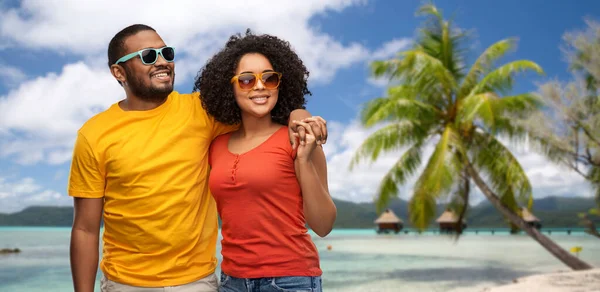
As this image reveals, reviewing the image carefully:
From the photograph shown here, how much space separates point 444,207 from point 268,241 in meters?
15.7

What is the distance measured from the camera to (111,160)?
2.52m

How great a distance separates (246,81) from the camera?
2.55 meters

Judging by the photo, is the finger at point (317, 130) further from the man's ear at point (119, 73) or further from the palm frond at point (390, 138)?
the palm frond at point (390, 138)

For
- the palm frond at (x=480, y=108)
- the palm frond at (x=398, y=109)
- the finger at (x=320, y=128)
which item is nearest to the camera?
the finger at (x=320, y=128)

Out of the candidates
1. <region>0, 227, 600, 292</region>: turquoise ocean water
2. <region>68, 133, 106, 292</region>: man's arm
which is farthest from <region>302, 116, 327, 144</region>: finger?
<region>0, 227, 600, 292</region>: turquoise ocean water

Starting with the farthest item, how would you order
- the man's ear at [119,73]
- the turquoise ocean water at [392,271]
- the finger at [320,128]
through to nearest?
the turquoise ocean water at [392,271], the man's ear at [119,73], the finger at [320,128]

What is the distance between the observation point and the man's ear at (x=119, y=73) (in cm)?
277

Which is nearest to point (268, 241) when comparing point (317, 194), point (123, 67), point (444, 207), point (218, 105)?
point (317, 194)

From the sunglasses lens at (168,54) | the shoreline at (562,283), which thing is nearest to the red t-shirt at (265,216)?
the sunglasses lens at (168,54)

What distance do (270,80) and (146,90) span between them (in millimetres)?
589

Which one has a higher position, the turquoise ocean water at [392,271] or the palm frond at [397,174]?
the palm frond at [397,174]

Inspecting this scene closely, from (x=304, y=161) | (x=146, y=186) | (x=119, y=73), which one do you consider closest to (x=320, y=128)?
(x=304, y=161)

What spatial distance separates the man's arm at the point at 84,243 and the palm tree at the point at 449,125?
1323 cm

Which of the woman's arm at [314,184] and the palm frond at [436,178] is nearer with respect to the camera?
the woman's arm at [314,184]
